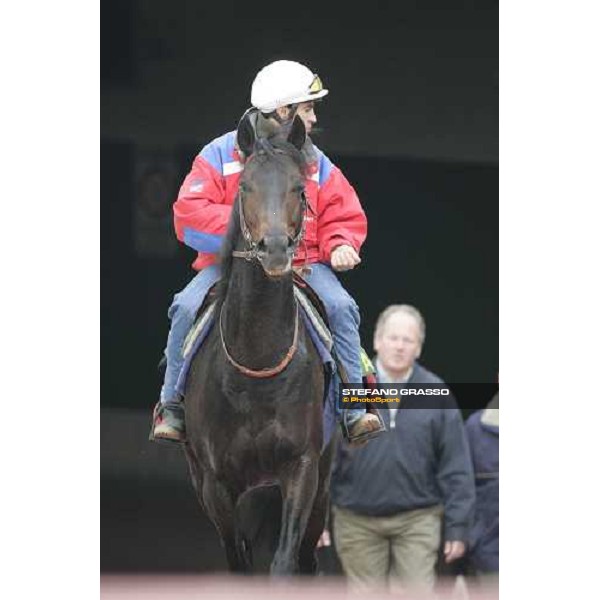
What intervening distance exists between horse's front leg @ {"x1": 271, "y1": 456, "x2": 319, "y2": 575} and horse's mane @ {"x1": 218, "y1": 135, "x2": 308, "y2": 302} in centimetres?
82

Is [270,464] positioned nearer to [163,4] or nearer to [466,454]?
[466,454]

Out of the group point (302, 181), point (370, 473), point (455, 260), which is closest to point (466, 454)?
point (370, 473)

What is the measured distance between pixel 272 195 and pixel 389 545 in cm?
213

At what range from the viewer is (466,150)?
21.7 ft

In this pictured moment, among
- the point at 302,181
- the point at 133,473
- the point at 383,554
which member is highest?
the point at 302,181

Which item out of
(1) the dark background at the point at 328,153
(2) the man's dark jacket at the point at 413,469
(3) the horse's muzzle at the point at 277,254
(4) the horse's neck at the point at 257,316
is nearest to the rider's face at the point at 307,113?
(1) the dark background at the point at 328,153

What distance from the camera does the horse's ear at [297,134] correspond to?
5.68 metres

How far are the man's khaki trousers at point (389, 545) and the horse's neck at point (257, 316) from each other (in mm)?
1271

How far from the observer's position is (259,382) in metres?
5.70

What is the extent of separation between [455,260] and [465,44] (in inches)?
42.3

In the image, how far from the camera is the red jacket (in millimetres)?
6137

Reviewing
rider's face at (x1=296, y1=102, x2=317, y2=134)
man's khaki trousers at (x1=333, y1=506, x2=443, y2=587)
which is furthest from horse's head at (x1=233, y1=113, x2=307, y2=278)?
man's khaki trousers at (x1=333, y1=506, x2=443, y2=587)

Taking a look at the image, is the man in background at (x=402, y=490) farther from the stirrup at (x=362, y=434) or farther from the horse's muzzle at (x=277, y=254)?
the horse's muzzle at (x=277, y=254)

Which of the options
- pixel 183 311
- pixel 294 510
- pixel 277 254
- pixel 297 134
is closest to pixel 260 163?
pixel 297 134
